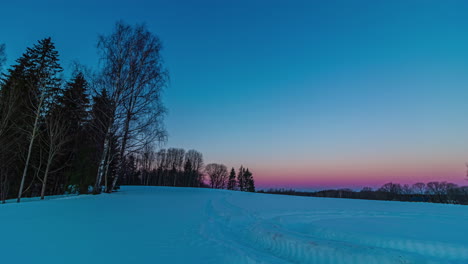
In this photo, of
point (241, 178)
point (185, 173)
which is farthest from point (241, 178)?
point (185, 173)

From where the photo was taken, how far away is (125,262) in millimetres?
2469

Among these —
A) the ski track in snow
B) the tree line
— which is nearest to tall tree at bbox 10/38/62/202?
the ski track in snow

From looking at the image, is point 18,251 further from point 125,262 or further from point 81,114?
point 81,114

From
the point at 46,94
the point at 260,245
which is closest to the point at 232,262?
the point at 260,245

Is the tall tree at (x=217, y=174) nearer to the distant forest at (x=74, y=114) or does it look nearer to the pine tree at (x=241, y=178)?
the pine tree at (x=241, y=178)

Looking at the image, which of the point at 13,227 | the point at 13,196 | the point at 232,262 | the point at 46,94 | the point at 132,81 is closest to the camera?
the point at 232,262

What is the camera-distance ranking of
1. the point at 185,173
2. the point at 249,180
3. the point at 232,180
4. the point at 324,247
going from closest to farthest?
the point at 324,247, the point at 185,173, the point at 249,180, the point at 232,180

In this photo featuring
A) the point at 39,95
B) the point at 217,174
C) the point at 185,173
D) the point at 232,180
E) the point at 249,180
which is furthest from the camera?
the point at 217,174

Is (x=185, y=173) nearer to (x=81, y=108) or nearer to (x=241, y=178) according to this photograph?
(x=241, y=178)

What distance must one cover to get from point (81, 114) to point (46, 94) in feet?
8.07

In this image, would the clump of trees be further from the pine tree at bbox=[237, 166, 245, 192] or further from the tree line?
the pine tree at bbox=[237, 166, 245, 192]

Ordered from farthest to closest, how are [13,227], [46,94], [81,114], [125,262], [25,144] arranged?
[81,114] < [25,144] < [46,94] < [13,227] < [125,262]

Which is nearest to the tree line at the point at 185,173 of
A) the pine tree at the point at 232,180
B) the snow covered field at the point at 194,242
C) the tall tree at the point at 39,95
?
the pine tree at the point at 232,180

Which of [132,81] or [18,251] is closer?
[18,251]
